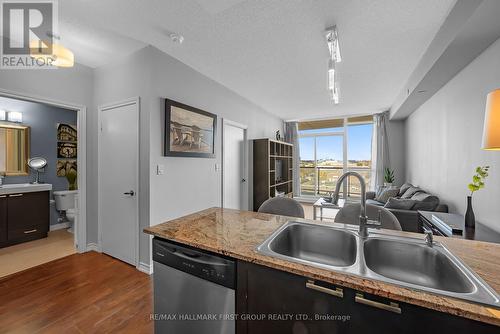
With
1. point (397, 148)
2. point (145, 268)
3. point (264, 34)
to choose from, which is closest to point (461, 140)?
point (264, 34)

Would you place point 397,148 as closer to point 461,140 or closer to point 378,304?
point 461,140

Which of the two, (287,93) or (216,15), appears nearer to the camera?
(216,15)

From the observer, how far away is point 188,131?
9.12 ft

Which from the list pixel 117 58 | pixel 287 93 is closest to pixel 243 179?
pixel 287 93

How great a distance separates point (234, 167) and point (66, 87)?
2.75 meters

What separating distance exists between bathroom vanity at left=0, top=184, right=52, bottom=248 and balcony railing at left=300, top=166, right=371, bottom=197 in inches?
236

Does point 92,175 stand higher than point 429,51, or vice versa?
point 429,51

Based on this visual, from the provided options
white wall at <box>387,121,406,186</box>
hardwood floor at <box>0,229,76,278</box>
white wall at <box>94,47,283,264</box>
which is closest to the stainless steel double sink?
white wall at <box>94,47,283,264</box>

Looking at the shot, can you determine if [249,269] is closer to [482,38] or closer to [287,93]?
[482,38]

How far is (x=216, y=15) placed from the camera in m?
1.84

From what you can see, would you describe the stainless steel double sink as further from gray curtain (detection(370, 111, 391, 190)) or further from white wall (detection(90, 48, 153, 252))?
gray curtain (detection(370, 111, 391, 190))

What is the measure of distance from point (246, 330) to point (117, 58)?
3196mm

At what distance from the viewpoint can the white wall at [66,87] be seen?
2240mm

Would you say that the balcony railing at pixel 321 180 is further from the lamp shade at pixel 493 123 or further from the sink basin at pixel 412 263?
the sink basin at pixel 412 263
